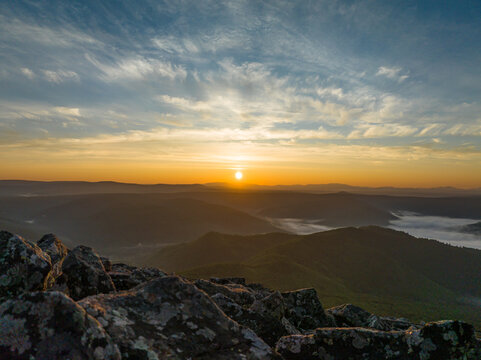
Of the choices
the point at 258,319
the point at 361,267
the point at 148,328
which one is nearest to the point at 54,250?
the point at 148,328

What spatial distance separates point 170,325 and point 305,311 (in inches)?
430

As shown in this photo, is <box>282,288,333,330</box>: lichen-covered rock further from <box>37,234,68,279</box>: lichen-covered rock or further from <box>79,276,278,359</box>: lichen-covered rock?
<box>37,234,68,279</box>: lichen-covered rock

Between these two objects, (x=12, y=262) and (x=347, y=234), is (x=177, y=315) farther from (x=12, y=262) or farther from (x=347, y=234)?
(x=347, y=234)

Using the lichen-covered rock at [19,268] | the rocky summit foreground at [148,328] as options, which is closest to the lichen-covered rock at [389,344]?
the rocky summit foreground at [148,328]

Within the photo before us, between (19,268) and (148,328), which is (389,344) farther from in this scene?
(19,268)

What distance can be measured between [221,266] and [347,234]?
8942cm

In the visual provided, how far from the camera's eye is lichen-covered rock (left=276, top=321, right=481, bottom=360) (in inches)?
268

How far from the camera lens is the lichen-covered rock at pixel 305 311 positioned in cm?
1359

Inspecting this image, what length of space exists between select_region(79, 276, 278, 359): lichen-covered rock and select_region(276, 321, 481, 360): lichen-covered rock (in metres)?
1.74

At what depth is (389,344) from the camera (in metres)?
7.16

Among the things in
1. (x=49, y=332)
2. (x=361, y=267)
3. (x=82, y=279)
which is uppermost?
(x=49, y=332)

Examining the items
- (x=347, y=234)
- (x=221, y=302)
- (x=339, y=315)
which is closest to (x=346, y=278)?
(x=347, y=234)

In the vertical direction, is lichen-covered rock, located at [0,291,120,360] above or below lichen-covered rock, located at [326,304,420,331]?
above

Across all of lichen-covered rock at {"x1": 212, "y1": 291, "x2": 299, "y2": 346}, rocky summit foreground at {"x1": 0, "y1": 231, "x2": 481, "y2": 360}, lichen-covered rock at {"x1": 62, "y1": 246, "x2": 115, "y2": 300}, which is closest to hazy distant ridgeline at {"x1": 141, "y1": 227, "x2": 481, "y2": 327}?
lichen-covered rock at {"x1": 212, "y1": 291, "x2": 299, "y2": 346}
